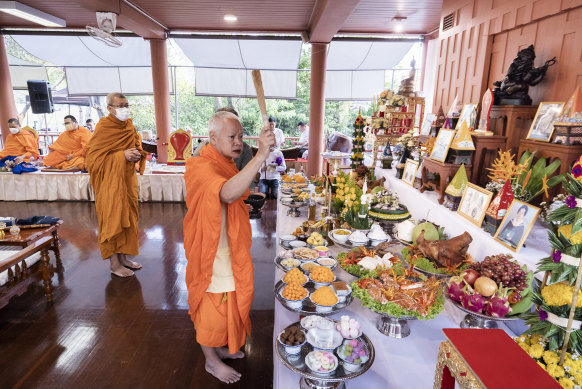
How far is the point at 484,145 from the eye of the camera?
2410 mm

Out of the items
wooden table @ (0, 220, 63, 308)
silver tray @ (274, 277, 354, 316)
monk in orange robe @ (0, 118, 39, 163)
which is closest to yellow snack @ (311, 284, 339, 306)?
silver tray @ (274, 277, 354, 316)

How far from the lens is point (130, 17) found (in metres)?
5.65

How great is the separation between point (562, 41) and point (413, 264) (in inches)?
66.8

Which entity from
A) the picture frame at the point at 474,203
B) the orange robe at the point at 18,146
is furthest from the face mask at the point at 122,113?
the orange robe at the point at 18,146

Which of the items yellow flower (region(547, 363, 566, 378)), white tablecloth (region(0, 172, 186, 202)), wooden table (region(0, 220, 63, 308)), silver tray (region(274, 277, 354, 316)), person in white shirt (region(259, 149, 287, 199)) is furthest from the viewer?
person in white shirt (region(259, 149, 287, 199))

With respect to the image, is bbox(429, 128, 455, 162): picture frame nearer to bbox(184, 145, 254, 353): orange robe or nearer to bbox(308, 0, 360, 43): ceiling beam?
bbox(184, 145, 254, 353): orange robe

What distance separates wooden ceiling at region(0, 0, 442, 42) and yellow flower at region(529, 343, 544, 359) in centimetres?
419

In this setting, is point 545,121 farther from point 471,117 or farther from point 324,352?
point 324,352

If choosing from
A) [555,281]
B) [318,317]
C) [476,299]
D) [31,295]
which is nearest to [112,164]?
[31,295]

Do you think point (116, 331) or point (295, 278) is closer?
point (295, 278)

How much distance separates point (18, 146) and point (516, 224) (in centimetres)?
784

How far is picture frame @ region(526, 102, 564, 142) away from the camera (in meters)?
1.98

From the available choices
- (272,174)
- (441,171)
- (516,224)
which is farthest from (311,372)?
(272,174)

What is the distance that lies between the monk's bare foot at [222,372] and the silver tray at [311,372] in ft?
3.19
